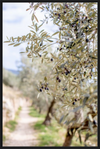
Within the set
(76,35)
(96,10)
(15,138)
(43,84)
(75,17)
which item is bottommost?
(15,138)

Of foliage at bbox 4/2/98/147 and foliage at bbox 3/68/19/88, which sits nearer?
foliage at bbox 4/2/98/147

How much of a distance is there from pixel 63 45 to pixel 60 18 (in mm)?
331

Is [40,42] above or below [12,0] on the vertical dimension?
below

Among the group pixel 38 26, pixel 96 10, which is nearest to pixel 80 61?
pixel 38 26

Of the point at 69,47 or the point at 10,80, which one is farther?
the point at 10,80

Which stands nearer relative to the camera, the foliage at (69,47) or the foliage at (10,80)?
the foliage at (69,47)

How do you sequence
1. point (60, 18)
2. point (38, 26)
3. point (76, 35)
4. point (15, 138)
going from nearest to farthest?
point (38, 26), point (76, 35), point (60, 18), point (15, 138)

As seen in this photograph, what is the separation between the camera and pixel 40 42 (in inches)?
61.5

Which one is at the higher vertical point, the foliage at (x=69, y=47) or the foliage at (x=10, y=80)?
the foliage at (x=69, y=47)

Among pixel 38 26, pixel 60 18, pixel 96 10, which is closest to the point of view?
pixel 38 26

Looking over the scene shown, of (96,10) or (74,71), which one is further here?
(96,10)

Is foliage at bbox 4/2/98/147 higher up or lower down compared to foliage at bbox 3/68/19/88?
higher up

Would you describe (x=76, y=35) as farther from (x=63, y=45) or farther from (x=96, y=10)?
(x=96, y=10)

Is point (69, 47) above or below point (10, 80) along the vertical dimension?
above
